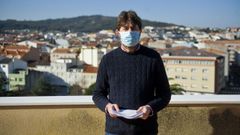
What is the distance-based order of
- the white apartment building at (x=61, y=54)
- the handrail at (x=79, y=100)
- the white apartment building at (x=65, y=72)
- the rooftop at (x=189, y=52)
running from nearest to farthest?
1. the handrail at (x=79, y=100)
2. the white apartment building at (x=65, y=72)
3. the rooftop at (x=189, y=52)
4. the white apartment building at (x=61, y=54)

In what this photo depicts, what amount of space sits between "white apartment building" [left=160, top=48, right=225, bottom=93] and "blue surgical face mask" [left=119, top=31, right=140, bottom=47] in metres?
29.6

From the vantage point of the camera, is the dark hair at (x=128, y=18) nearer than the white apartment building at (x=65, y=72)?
Yes

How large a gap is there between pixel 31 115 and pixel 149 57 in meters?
1.04

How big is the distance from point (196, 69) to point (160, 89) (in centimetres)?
3393

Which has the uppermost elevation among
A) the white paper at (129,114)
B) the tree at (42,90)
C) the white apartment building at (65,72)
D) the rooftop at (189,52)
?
the white paper at (129,114)

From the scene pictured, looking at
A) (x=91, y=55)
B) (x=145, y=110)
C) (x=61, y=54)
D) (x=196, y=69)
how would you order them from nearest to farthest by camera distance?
1. (x=145, y=110)
2. (x=196, y=69)
3. (x=91, y=55)
4. (x=61, y=54)

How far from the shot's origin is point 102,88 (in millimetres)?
1501

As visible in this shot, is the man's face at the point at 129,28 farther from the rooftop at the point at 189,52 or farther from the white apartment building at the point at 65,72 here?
the rooftop at the point at 189,52

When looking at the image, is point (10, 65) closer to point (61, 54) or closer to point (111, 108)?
point (61, 54)

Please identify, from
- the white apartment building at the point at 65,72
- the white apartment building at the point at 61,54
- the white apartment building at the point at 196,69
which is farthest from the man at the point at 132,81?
the white apartment building at the point at 61,54

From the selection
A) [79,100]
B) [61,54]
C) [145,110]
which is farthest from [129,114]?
[61,54]

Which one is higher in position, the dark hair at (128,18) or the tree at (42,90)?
the dark hair at (128,18)

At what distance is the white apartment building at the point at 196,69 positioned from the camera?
31.6 meters

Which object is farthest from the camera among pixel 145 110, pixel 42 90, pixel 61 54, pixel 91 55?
pixel 61 54
